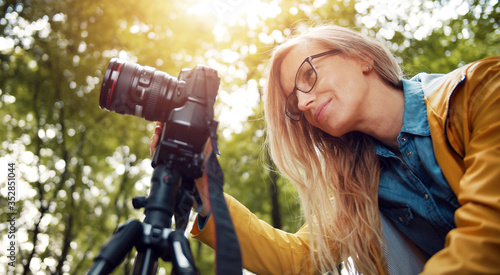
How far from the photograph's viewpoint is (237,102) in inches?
371

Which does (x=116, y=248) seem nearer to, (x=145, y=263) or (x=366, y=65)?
(x=145, y=263)

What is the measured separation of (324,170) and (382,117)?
575mm

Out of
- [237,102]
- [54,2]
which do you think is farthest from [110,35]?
[237,102]

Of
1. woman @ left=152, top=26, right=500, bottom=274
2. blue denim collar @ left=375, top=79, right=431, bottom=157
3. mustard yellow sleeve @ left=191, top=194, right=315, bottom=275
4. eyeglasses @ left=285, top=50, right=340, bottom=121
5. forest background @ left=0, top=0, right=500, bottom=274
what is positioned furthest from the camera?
forest background @ left=0, top=0, right=500, bottom=274

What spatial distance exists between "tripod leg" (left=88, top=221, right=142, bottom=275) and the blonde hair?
1.31 metres

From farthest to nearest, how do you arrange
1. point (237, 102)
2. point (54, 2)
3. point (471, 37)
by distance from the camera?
point (237, 102)
point (54, 2)
point (471, 37)

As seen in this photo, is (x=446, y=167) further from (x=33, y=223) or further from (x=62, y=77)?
(x=33, y=223)

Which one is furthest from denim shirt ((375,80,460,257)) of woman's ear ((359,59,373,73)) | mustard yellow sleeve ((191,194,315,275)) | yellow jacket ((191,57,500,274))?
mustard yellow sleeve ((191,194,315,275))

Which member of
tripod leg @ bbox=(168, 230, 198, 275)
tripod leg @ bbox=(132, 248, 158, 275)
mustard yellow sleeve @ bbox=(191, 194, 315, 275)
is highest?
tripod leg @ bbox=(168, 230, 198, 275)

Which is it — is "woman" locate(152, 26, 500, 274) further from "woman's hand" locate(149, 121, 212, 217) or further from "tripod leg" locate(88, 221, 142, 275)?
"tripod leg" locate(88, 221, 142, 275)

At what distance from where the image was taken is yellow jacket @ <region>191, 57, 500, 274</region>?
1.30 meters

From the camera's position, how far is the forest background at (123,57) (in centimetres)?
697

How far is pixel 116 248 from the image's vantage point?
1.20m

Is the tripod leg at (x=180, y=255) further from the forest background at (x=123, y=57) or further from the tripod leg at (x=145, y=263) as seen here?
the forest background at (x=123, y=57)
